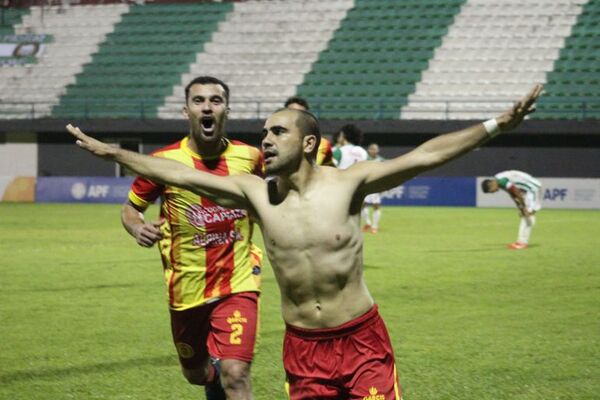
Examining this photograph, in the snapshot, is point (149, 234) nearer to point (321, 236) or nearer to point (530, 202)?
point (321, 236)

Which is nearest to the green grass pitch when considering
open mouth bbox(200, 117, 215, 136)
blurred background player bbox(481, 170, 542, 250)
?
blurred background player bbox(481, 170, 542, 250)

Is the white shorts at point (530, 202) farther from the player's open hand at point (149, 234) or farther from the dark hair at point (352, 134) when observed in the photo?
the player's open hand at point (149, 234)

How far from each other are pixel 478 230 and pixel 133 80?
22.3 metres

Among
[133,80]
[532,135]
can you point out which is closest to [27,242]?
[532,135]

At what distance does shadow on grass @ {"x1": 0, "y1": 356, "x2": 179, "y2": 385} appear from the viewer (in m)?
8.15

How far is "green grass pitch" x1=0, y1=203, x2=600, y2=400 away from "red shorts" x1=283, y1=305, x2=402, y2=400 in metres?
2.57

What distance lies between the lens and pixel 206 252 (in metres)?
6.35

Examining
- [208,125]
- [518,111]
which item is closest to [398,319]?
[208,125]

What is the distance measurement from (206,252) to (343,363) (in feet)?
5.61

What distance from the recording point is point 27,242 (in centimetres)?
2125

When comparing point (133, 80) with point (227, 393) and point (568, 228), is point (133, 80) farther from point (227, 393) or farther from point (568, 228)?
point (227, 393)

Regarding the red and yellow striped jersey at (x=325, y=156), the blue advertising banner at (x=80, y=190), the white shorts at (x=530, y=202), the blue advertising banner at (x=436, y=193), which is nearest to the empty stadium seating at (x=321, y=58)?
the blue advertising banner at (x=436, y=193)

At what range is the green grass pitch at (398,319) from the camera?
26.0 feet

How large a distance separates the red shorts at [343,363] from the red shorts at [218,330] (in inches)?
43.6
